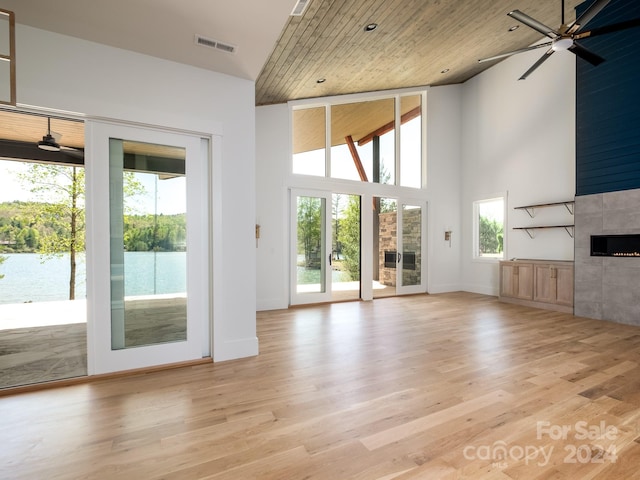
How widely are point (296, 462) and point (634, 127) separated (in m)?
6.39

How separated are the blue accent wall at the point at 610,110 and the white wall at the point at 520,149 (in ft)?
1.58

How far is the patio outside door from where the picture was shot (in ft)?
8.93

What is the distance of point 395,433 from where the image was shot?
6.24ft

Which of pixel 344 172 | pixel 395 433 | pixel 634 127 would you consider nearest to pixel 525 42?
pixel 634 127

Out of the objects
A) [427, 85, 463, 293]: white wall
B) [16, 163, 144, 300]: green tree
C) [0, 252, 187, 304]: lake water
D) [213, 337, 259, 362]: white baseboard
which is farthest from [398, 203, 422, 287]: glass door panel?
[16, 163, 144, 300]: green tree

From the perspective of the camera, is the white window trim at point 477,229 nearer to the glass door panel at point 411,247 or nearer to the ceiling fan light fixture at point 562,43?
the glass door panel at point 411,247

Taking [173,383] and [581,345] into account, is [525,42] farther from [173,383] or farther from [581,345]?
[173,383]

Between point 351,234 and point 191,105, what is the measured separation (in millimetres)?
4324

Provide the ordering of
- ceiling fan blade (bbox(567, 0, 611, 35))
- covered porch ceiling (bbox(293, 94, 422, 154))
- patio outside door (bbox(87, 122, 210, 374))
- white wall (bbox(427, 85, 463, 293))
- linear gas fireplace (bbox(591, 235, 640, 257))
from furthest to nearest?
white wall (bbox(427, 85, 463, 293)), covered porch ceiling (bbox(293, 94, 422, 154)), linear gas fireplace (bbox(591, 235, 640, 257)), ceiling fan blade (bbox(567, 0, 611, 35)), patio outside door (bbox(87, 122, 210, 374))

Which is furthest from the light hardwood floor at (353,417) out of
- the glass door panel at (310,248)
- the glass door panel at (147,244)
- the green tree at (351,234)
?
the green tree at (351,234)

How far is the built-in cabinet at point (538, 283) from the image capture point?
17.4ft

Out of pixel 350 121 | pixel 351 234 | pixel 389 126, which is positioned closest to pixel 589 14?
pixel 350 121

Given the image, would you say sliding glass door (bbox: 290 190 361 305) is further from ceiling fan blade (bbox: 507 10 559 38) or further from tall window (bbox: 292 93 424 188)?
ceiling fan blade (bbox: 507 10 559 38)

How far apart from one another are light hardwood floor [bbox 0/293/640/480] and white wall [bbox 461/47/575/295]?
10.7 ft
